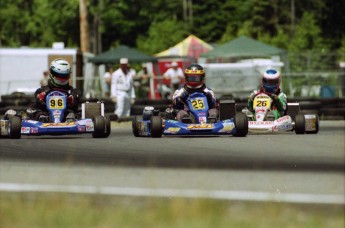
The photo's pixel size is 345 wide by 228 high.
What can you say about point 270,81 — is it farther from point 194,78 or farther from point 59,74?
point 59,74

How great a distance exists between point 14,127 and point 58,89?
103cm

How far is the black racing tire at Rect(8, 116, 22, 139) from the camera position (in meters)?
13.3

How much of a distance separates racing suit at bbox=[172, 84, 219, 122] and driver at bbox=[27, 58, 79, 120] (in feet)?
4.27

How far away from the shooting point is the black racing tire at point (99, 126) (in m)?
13.5

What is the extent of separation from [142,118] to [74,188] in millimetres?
6630

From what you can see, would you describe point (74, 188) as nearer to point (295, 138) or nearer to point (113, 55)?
point (295, 138)

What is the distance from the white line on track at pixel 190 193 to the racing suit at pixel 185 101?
6713 mm

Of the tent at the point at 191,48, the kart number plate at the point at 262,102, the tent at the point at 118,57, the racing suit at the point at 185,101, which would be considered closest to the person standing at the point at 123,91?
the kart number plate at the point at 262,102

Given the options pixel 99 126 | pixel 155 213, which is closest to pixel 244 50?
pixel 99 126

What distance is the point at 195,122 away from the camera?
14.3 metres

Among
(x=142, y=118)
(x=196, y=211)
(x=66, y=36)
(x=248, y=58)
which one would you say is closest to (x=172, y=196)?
(x=196, y=211)

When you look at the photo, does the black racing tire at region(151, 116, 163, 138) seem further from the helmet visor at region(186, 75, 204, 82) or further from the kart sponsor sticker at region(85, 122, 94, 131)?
the helmet visor at region(186, 75, 204, 82)

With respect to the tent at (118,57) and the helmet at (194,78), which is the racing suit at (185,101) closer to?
the helmet at (194,78)

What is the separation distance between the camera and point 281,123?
1427cm
